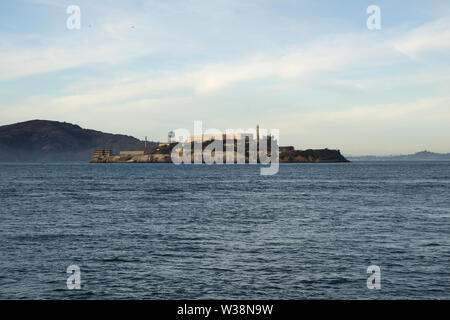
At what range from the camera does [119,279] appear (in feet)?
70.3

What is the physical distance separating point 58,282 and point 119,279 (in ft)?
9.24

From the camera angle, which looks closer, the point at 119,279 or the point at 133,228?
the point at 119,279

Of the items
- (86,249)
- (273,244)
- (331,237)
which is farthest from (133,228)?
(331,237)

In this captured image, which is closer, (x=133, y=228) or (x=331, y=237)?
(x=331, y=237)

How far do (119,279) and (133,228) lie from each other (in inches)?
671
